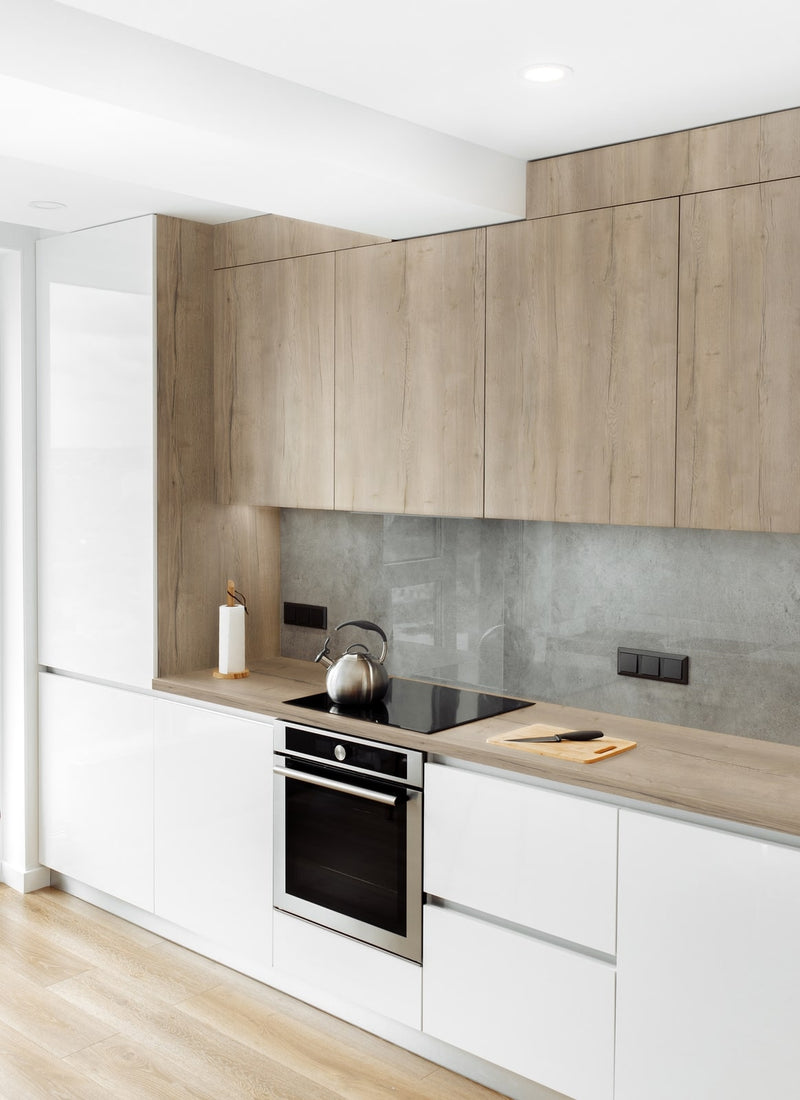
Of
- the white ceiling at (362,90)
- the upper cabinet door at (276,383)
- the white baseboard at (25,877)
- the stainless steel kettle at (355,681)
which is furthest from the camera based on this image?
the white baseboard at (25,877)

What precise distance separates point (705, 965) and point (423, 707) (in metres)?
1.10

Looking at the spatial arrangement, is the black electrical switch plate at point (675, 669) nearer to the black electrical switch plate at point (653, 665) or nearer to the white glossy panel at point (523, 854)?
the black electrical switch plate at point (653, 665)

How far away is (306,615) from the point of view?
3.79 metres

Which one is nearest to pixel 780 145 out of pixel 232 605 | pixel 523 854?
pixel 523 854

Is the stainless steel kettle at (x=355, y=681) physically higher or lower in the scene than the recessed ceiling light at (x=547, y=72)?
lower

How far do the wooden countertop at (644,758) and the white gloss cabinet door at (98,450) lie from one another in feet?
1.53

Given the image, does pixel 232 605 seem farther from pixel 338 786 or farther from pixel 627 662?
pixel 627 662

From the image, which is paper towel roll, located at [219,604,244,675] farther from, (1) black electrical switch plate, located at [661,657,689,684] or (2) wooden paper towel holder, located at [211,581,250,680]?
(1) black electrical switch plate, located at [661,657,689,684]

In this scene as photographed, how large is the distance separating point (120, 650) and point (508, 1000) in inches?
69.3

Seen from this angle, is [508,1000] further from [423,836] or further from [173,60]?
[173,60]

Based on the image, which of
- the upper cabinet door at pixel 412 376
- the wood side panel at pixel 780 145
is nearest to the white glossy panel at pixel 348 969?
the upper cabinet door at pixel 412 376

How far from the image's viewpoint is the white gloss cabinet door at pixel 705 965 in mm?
2133

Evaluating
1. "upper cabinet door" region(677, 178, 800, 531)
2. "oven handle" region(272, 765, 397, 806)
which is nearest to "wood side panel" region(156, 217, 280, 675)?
"oven handle" region(272, 765, 397, 806)

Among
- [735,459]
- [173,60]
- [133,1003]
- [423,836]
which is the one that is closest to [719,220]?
[735,459]
